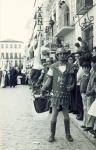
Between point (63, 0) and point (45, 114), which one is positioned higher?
point (63, 0)

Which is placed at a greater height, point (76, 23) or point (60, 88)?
point (76, 23)

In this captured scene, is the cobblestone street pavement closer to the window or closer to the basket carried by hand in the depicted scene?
the basket carried by hand

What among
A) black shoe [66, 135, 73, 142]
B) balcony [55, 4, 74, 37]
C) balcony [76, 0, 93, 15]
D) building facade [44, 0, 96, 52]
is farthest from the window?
black shoe [66, 135, 73, 142]

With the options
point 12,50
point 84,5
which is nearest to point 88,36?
point 84,5

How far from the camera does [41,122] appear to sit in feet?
37.6

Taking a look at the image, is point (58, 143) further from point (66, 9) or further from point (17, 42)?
point (17, 42)

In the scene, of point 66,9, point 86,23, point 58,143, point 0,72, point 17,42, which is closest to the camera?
point 58,143

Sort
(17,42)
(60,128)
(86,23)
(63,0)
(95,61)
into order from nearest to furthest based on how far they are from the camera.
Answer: (95,61)
(60,128)
(86,23)
(63,0)
(17,42)

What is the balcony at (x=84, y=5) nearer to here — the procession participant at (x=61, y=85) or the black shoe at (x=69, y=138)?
the procession participant at (x=61, y=85)

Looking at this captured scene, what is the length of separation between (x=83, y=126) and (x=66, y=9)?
1165 centimetres

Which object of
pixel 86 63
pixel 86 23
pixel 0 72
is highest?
pixel 86 23

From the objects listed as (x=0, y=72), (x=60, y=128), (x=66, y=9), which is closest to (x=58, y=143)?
(x=60, y=128)

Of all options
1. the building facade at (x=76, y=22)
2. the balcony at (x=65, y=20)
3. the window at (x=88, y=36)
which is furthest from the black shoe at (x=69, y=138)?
the balcony at (x=65, y=20)

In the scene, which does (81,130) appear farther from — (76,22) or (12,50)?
(12,50)
